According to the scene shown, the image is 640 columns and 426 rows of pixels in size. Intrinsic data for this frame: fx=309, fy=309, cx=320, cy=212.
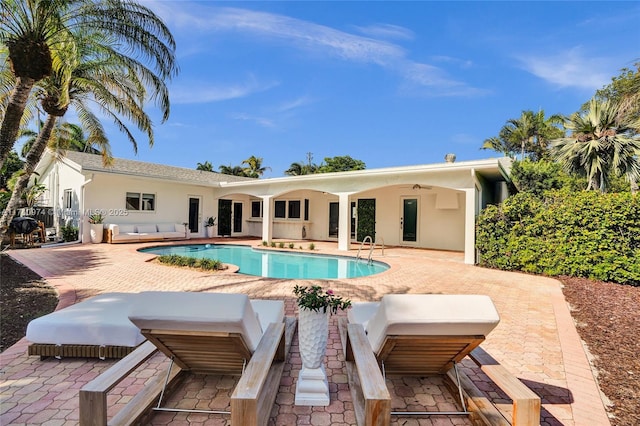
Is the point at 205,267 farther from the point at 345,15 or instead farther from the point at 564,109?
the point at 564,109

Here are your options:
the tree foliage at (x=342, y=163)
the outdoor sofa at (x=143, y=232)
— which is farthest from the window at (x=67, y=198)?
the tree foliage at (x=342, y=163)

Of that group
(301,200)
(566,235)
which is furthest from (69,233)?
(566,235)

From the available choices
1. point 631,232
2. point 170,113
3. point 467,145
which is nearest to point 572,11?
point 631,232

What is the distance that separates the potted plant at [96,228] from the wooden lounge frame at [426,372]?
1482cm

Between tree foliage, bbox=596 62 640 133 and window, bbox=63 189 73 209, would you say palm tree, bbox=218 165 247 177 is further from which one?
tree foliage, bbox=596 62 640 133

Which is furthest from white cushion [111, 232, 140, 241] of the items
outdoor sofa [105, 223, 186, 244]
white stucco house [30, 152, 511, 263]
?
white stucco house [30, 152, 511, 263]

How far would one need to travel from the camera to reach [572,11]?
973 cm

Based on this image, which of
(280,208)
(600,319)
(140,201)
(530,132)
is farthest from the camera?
(530,132)

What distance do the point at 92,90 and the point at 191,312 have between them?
10011mm

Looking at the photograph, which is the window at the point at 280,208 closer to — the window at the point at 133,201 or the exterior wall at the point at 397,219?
the exterior wall at the point at 397,219

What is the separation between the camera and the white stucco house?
12.2m

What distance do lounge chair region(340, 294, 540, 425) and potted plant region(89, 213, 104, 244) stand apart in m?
15.1

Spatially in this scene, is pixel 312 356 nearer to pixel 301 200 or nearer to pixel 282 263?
pixel 282 263

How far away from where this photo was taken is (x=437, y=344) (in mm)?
2408
